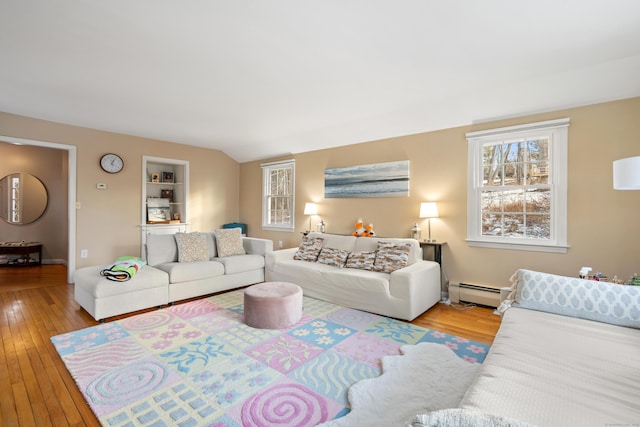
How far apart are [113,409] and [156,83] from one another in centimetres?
294

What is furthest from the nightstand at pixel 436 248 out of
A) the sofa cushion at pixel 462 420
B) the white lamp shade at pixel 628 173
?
the sofa cushion at pixel 462 420

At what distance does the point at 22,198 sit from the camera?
629 cm

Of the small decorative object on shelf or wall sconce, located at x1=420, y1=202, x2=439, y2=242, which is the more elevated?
the small decorative object on shelf

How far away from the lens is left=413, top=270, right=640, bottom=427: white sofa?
1185 millimetres

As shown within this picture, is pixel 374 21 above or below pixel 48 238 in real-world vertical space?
above

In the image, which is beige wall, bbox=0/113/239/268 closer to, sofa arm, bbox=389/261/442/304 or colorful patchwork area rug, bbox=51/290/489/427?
colorful patchwork area rug, bbox=51/290/489/427

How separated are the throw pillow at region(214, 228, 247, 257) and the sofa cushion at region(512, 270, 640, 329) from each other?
3673 mm

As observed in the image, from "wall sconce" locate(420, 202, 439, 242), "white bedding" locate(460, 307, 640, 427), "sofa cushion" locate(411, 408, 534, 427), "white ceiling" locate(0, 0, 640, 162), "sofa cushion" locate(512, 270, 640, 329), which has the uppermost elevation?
"white ceiling" locate(0, 0, 640, 162)

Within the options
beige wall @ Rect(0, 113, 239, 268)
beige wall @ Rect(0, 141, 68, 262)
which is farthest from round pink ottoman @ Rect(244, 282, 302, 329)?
beige wall @ Rect(0, 141, 68, 262)

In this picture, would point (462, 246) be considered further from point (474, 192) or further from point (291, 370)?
point (291, 370)

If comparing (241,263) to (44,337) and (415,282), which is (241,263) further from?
(415,282)

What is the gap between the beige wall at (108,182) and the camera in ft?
15.0

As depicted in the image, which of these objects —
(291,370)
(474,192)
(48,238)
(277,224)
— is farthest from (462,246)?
(48,238)

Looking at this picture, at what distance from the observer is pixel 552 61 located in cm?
266
